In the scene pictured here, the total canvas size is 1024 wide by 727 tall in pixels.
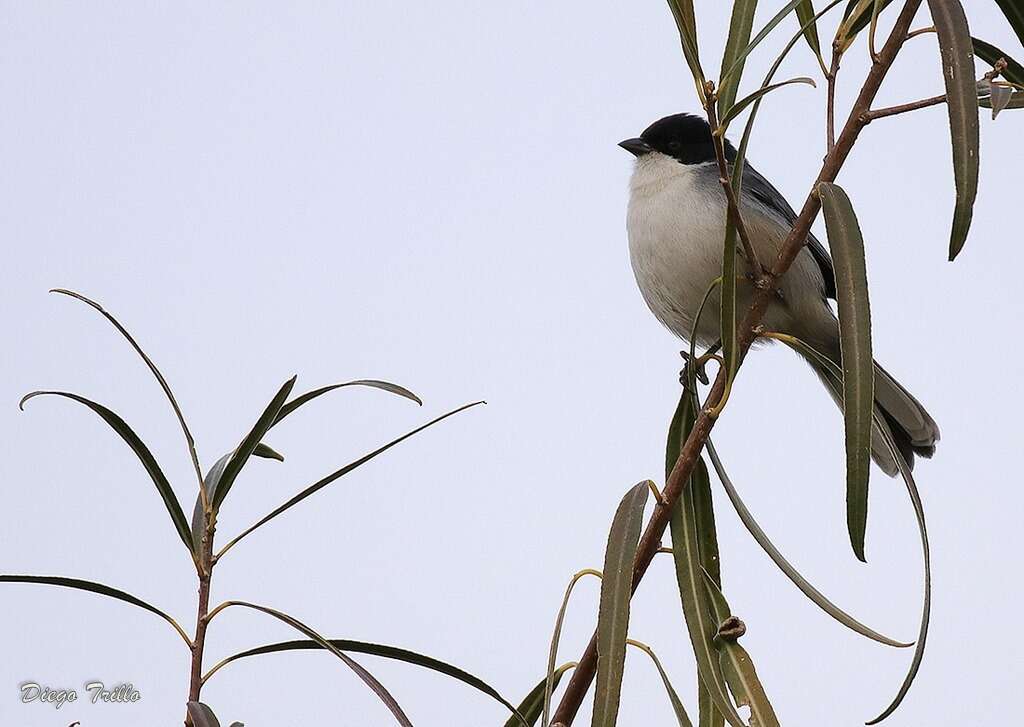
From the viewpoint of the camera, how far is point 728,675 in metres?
1.68

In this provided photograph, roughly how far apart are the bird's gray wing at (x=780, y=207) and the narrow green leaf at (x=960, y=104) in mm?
2207

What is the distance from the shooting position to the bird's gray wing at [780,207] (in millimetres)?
3867

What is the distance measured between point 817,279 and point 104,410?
2.53m

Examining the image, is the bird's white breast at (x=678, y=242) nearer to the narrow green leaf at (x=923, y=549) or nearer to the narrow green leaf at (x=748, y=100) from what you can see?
the narrow green leaf at (x=923, y=549)

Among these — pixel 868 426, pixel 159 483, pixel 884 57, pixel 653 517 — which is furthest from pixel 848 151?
pixel 159 483

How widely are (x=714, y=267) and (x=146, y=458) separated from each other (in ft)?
6.96

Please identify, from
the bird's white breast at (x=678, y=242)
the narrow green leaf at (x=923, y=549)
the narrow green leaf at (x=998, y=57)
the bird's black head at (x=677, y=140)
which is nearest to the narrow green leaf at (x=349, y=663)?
the narrow green leaf at (x=923, y=549)

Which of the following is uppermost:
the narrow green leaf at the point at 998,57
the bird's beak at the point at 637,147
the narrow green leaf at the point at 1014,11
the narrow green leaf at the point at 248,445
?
the narrow green leaf at the point at 1014,11

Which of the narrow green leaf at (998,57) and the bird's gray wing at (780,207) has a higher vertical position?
the narrow green leaf at (998,57)

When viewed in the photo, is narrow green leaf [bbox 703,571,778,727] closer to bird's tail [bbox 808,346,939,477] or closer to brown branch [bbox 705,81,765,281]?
brown branch [bbox 705,81,765,281]

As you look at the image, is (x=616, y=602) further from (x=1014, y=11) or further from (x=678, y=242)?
(x=678, y=242)

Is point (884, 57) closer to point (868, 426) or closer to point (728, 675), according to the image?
point (868, 426)

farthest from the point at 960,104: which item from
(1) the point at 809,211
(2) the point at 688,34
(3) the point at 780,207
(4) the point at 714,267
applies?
(3) the point at 780,207

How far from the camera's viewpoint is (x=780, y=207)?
401 cm
